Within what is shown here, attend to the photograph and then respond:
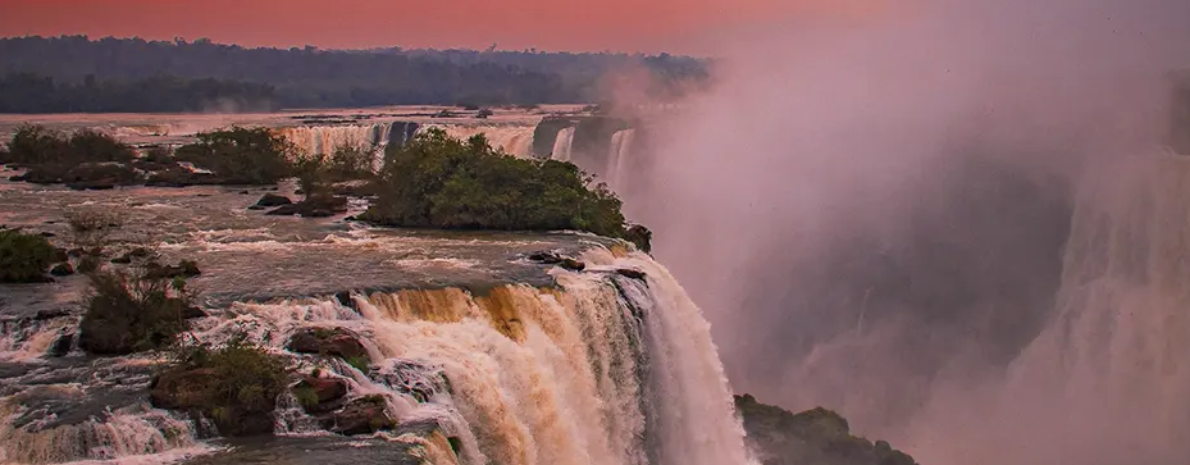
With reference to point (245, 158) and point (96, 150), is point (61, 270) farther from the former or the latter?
point (96, 150)

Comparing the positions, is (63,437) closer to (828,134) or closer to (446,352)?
(446,352)

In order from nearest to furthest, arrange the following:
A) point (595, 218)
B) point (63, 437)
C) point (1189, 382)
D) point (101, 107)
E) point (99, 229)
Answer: point (63, 437), point (99, 229), point (595, 218), point (1189, 382), point (101, 107)

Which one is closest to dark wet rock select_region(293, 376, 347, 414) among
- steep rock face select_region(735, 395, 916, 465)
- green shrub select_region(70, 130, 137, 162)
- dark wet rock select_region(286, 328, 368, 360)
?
dark wet rock select_region(286, 328, 368, 360)

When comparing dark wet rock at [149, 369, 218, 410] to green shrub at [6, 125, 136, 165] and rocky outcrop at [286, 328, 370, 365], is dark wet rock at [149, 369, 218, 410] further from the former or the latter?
green shrub at [6, 125, 136, 165]

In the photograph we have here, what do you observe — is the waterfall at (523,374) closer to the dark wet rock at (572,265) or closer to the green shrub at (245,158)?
the dark wet rock at (572,265)

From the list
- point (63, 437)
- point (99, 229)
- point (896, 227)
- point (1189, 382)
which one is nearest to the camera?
point (63, 437)

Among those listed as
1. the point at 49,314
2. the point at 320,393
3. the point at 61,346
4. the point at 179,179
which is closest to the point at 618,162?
the point at 179,179

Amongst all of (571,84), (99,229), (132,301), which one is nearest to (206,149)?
(99,229)

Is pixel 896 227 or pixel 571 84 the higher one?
pixel 571 84

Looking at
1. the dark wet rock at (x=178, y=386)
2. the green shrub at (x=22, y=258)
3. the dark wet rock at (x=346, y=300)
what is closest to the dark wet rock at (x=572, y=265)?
the dark wet rock at (x=346, y=300)
